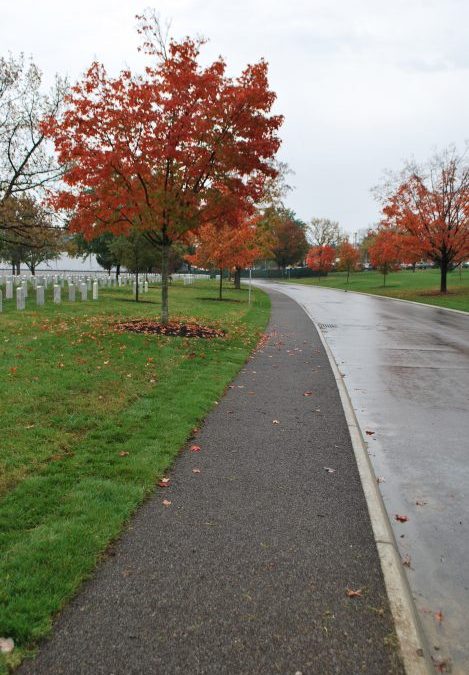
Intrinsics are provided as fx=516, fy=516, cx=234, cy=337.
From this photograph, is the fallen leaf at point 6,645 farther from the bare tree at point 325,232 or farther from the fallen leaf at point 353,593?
the bare tree at point 325,232

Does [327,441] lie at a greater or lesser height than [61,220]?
lesser

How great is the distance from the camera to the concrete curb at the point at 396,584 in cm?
263

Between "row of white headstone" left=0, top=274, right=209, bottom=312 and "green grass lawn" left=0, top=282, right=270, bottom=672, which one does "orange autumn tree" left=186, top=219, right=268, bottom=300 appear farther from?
"green grass lawn" left=0, top=282, right=270, bottom=672

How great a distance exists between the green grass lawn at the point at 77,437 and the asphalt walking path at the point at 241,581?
200mm

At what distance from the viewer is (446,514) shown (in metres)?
4.27

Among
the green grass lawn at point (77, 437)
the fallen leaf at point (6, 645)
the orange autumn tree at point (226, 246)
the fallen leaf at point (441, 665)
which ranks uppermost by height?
the orange autumn tree at point (226, 246)

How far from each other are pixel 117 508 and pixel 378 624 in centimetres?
210

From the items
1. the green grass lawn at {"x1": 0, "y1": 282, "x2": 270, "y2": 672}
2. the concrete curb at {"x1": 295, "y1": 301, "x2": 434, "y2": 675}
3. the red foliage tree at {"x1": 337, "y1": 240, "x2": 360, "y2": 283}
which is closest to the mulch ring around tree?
the green grass lawn at {"x1": 0, "y1": 282, "x2": 270, "y2": 672}

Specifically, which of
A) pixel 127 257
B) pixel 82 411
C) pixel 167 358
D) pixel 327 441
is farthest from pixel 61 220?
pixel 327 441

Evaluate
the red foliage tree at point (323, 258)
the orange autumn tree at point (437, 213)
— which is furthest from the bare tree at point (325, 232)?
the orange autumn tree at point (437, 213)

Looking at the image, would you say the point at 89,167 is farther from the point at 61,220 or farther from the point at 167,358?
the point at 61,220

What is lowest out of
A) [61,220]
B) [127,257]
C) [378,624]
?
[378,624]

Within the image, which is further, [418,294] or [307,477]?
[418,294]

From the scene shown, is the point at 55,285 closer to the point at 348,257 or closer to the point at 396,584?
the point at 396,584
